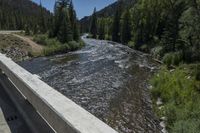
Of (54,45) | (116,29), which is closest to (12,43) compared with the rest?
(54,45)

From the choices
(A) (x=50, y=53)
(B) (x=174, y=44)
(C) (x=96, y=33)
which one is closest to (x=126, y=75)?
(B) (x=174, y=44)

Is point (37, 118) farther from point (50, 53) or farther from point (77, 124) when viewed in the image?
point (50, 53)

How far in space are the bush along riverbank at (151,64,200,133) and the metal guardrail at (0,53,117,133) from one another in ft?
25.1

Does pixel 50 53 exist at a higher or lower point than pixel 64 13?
lower

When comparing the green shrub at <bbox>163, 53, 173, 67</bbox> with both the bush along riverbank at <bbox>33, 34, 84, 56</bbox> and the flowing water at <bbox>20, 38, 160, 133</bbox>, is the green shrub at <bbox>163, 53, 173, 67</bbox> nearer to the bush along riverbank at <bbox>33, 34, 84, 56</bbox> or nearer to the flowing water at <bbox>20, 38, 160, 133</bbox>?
the flowing water at <bbox>20, 38, 160, 133</bbox>

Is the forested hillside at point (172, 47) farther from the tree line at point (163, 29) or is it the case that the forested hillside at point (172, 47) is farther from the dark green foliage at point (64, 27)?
the dark green foliage at point (64, 27)

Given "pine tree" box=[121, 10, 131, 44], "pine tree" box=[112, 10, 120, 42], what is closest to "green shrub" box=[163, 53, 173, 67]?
"pine tree" box=[121, 10, 131, 44]

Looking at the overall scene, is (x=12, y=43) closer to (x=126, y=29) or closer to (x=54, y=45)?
(x=54, y=45)

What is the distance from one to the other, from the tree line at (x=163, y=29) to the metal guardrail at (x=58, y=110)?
22974mm

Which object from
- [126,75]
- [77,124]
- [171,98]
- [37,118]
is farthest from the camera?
[126,75]

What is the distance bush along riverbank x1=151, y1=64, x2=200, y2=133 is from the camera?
11632mm

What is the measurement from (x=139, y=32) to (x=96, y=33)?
3821 cm

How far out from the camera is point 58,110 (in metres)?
3.27

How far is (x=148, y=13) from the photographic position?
52719 millimetres
